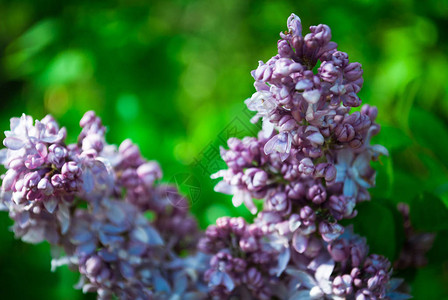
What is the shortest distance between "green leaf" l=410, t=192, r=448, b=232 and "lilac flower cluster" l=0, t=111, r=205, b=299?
0.40m

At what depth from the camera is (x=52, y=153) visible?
2.52 feet

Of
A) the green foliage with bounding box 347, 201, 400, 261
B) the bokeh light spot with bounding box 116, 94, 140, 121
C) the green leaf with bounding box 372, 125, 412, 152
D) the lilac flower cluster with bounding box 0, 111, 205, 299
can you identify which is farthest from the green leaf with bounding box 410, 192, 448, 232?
the bokeh light spot with bounding box 116, 94, 140, 121

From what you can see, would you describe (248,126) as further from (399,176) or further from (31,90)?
(31,90)

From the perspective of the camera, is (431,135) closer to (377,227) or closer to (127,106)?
(377,227)

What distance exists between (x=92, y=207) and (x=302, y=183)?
1.21 ft

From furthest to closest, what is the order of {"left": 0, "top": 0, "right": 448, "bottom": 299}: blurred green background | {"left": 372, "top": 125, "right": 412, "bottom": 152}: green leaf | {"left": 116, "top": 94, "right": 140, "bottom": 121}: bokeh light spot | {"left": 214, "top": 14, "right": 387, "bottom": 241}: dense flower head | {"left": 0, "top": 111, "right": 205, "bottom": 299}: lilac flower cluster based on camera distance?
{"left": 116, "top": 94, "right": 140, "bottom": 121}: bokeh light spot
{"left": 0, "top": 0, "right": 448, "bottom": 299}: blurred green background
{"left": 372, "top": 125, "right": 412, "bottom": 152}: green leaf
{"left": 0, "top": 111, "right": 205, "bottom": 299}: lilac flower cluster
{"left": 214, "top": 14, "right": 387, "bottom": 241}: dense flower head

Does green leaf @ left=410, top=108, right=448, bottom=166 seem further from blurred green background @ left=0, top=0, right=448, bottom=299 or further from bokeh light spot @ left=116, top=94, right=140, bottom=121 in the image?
bokeh light spot @ left=116, top=94, right=140, bottom=121

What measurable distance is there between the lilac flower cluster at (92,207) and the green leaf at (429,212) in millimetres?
402

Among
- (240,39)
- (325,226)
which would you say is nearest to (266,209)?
(325,226)

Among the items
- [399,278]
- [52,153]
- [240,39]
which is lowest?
[399,278]

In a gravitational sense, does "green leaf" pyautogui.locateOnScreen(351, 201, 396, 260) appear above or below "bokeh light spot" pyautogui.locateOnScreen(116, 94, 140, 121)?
below

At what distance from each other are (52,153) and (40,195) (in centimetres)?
7

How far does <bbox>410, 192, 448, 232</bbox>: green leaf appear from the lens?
826mm

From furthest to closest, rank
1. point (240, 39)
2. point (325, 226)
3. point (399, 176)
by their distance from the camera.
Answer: point (240, 39), point (399, 176), point (325, 226)
